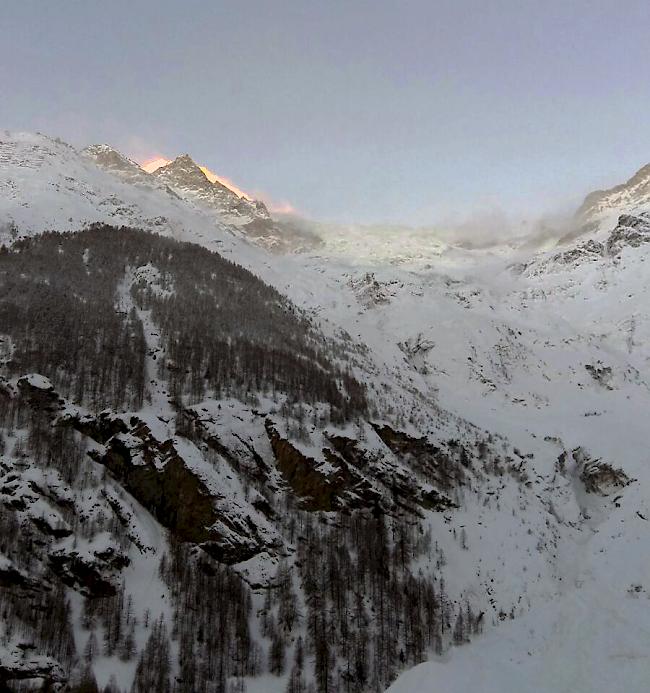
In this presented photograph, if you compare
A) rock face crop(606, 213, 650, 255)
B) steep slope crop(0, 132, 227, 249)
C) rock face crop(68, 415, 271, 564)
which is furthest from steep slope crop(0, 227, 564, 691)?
rock face crop(606, 213, 650, 255)

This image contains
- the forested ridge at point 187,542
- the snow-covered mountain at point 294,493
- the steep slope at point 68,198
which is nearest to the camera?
the forested ridge at point 187,542

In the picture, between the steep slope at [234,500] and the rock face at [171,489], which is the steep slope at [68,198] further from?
the rock face at [171,489]

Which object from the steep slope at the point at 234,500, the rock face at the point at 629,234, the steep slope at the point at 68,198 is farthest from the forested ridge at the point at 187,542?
the rock face at the point at 629,234

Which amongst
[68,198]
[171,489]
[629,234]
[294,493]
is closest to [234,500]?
[171,489]

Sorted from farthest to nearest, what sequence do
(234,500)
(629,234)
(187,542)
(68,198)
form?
(629,234), (68,198), (234,500), (187,542)

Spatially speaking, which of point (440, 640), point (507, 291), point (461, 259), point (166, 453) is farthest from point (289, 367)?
point (461, 259)

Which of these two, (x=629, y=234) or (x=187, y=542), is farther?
(x=629, y=234)

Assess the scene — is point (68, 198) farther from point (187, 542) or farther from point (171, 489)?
point (187, 542)

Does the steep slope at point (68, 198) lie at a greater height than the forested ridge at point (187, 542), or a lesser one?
greater
